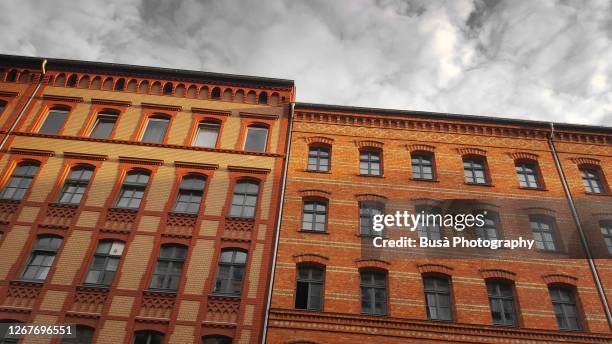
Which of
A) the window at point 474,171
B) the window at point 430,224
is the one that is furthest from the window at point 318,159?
the window at point 474,171

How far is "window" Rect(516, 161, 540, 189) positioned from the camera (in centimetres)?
1828

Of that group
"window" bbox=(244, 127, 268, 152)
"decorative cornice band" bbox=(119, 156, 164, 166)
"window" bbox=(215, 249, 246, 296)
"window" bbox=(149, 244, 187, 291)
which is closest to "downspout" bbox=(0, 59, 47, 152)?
"decorative cornice band" bbox=(119, 156, 164, 166)

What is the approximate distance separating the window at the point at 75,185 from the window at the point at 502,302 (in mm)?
15302

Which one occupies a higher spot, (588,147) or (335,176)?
(588,147)

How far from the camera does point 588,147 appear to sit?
19.4 meters

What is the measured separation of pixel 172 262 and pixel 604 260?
50.6 feet

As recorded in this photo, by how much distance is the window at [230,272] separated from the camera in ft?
47.9

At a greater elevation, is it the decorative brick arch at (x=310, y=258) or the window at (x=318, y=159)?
the window at (x=318, y=159)

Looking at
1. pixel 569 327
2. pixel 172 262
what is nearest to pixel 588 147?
pixel 569 327

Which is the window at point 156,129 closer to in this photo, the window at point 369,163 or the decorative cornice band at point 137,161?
the decorative cornice band at point 137,161

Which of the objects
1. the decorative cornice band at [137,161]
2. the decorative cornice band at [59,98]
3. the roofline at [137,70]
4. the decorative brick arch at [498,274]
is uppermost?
the roofline at [137,70]

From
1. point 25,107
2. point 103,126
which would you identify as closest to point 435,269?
point 103,126

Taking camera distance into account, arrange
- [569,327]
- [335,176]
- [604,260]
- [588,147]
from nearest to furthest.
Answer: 1. [569,327]
2. [604,260]
3. [335,176]
4. [588,147]

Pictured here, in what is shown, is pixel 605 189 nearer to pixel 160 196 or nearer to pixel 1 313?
pixel 160 196
